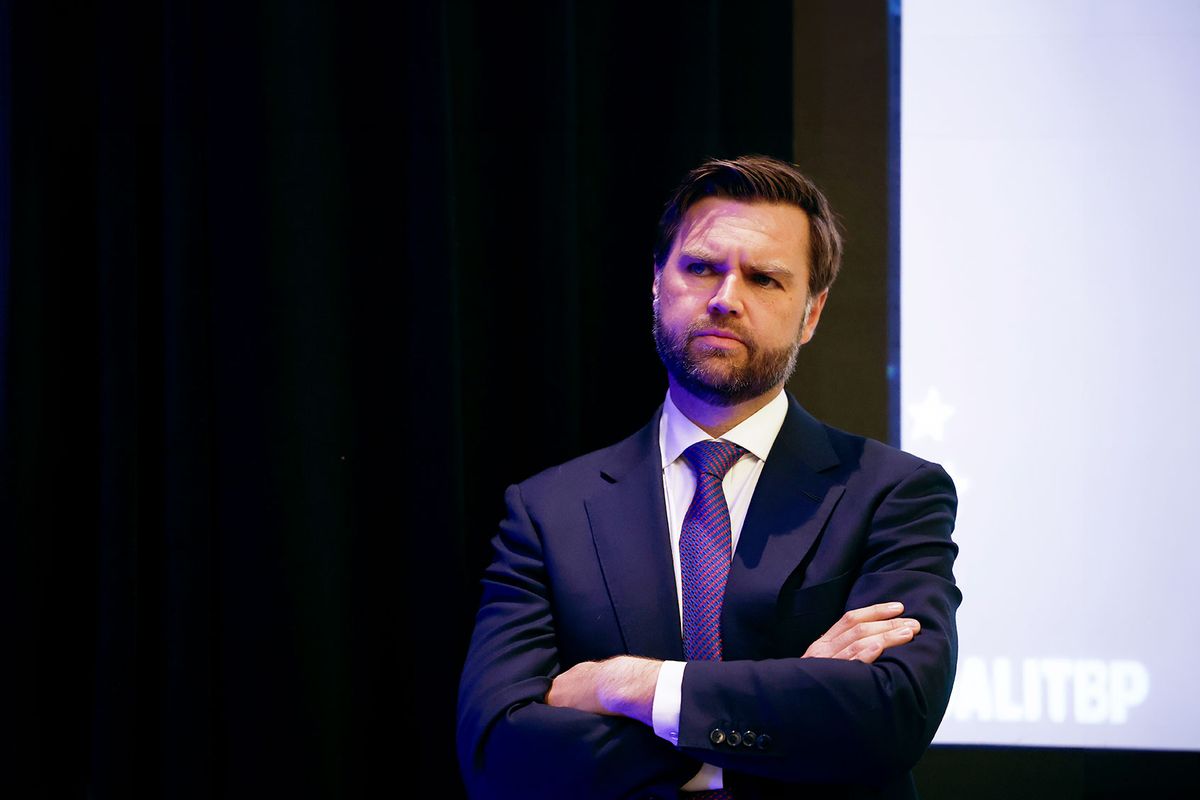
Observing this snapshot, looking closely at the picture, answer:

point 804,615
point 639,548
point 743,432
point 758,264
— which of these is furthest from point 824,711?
point 758,264

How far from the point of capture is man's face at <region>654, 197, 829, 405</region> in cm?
180

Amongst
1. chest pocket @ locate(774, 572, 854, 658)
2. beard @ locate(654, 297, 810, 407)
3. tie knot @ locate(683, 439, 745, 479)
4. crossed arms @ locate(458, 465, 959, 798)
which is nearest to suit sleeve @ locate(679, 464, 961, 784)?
crossed arms @ locate(458, 465, 959, 798)

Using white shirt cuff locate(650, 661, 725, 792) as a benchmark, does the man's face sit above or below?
above

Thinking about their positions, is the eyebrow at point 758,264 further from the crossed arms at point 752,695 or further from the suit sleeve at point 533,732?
the suit sleeve at point 533,732

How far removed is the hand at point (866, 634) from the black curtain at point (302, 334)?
0.81 meters

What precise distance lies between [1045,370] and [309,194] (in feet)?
5.57

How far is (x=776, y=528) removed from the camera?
1.69 m

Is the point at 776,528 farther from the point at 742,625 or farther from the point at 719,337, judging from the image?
the point at 719,337

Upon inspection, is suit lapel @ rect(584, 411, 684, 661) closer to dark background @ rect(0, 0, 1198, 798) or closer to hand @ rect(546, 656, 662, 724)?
hand @ rect(546, 656, 662, 724)

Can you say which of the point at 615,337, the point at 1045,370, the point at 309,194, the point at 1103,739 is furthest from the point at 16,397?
the point at 1103,739

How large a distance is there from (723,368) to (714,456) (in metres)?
0.16

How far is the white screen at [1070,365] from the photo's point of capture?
2.19 metres

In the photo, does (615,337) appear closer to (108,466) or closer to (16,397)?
(108,466)

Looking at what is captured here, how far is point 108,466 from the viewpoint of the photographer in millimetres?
2086
